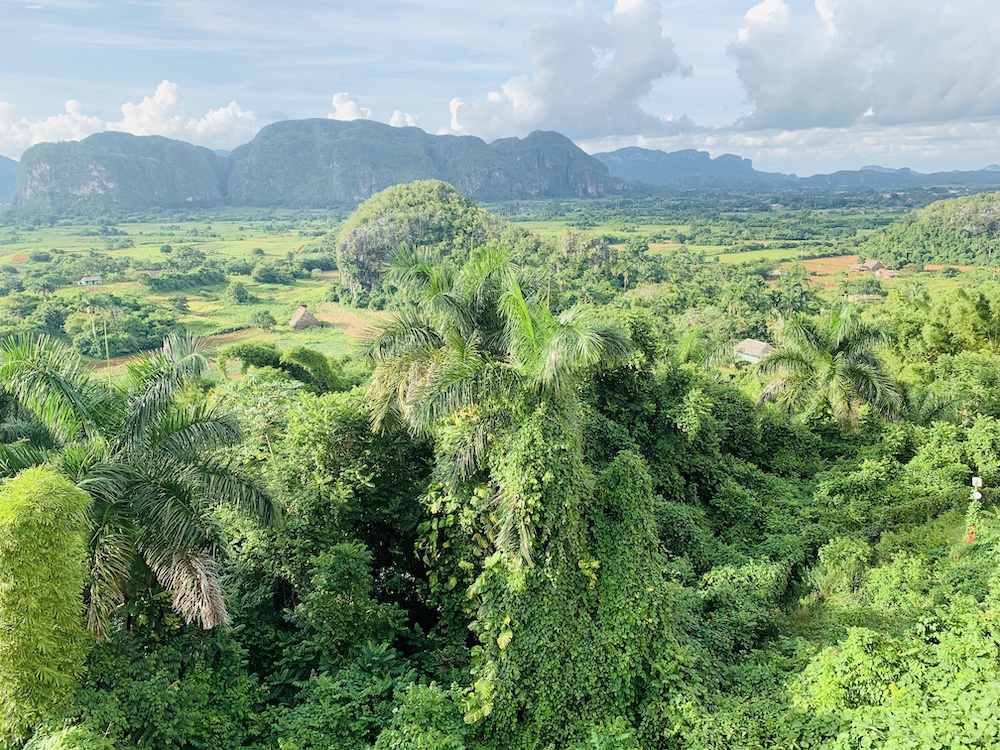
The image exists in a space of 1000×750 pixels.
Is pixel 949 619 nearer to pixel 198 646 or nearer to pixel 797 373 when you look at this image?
pixel 198 646

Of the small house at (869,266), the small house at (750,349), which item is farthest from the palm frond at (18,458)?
the small house at (869,266)

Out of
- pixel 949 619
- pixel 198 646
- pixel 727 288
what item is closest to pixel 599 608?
pixel 949 619

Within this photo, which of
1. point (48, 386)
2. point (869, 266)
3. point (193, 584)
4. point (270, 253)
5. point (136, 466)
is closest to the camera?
point (193, 584)

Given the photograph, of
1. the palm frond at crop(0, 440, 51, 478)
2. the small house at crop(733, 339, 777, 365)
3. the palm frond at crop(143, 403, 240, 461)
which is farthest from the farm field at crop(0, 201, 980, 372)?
the small house at crop(733, 339, 777, 365)

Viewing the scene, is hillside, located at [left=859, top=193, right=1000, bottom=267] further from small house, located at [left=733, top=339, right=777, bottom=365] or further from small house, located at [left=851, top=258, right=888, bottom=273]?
small house, located at [left=733, top=339, right=777, bottom=365]

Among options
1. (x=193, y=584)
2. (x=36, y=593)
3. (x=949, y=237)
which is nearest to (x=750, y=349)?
(x=193, y=584)

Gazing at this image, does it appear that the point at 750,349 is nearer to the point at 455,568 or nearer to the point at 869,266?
the point at 455,568

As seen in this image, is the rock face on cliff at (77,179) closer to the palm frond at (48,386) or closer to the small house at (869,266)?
the small house at (869,266)
